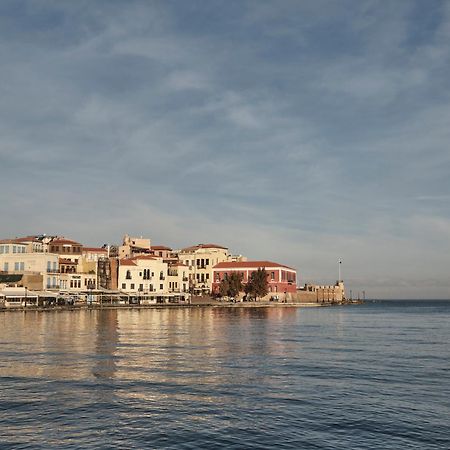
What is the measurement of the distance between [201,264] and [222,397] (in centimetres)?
13592

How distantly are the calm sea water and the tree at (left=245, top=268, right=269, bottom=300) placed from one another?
102144 millimetres

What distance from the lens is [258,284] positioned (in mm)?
147000

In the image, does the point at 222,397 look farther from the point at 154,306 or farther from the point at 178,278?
the point at 178,278

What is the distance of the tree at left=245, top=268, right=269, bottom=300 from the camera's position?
147125 mm

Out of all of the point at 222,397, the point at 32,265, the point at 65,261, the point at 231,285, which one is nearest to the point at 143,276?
the point at 65,261

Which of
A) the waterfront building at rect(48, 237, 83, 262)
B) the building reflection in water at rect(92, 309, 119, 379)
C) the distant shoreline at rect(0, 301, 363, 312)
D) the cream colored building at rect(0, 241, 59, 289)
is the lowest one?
the building reflection in water at rect(92, 309, 119, 379)

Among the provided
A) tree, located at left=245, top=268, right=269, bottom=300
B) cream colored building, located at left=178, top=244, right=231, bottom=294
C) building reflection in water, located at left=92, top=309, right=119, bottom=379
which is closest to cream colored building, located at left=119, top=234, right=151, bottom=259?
cream colored building, located at left=178, top=244, right=231, bottom=294

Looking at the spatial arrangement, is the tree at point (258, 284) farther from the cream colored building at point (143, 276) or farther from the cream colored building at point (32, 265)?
the cream colored building at point (32, 265)

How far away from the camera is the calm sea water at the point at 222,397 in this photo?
19.0 meters

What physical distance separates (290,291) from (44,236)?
236 feet

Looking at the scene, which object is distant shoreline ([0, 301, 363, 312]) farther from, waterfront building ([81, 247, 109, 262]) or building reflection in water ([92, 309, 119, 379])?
building reflection in water ([92, 309, 119, 379])

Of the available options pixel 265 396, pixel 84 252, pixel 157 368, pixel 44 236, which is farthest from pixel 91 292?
pixel 265 396

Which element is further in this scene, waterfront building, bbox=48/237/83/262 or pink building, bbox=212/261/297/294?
pink building, bbox=212/261/297/294

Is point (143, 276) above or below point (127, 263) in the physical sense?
below
